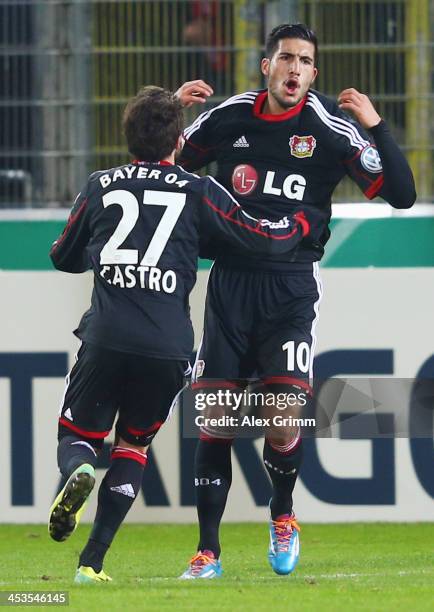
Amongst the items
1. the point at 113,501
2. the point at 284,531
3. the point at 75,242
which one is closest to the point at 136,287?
the point at 75,242

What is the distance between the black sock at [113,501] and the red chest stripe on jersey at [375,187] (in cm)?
140

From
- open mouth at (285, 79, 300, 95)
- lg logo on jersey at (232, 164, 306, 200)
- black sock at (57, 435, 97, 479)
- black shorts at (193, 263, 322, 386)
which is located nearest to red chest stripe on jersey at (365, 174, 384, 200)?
lg logo on jersey at (232, 164, 306, 200)

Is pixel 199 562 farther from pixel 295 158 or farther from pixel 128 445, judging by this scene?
pixel 295 158

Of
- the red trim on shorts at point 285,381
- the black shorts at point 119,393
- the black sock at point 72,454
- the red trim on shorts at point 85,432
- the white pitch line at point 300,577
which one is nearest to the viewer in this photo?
the black sock at point 72,454

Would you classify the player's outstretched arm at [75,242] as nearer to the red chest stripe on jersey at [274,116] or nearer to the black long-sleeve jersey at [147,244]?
the black long-sleeve jersey at [147,244]

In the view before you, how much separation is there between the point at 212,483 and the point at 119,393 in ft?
2.60

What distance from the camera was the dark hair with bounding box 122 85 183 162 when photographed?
5512 millimetres

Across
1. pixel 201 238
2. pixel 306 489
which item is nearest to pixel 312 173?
pixel 201 238

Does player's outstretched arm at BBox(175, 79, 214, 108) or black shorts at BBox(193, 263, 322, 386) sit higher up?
player's outstretched arm at BBox(175, 79, 214, 108)

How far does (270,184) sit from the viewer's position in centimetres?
625

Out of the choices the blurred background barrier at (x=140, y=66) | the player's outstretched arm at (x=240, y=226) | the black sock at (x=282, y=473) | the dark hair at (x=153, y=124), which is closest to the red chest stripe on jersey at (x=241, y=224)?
the player's outstretched arm at (x=240, y=226)

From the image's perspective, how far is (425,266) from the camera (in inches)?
347

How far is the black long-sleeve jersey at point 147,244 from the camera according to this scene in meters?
5.46

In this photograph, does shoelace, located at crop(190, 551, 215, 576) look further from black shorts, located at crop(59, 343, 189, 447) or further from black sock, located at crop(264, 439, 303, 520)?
black shorts, located at crop(59, 343, 189, 447)
